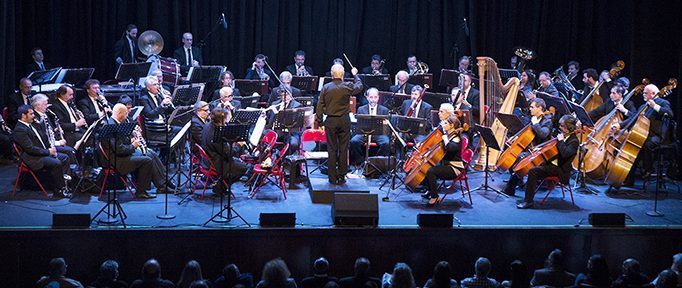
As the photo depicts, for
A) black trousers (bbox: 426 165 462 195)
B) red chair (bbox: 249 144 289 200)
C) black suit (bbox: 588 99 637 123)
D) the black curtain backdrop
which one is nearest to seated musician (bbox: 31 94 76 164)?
red chair (bbox: 249 144 289 200)

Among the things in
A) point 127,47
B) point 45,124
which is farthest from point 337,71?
point 127,47

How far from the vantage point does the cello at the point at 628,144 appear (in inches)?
489

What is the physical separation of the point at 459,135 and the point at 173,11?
26.9 ft

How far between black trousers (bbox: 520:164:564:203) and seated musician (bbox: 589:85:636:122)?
1.91 metres

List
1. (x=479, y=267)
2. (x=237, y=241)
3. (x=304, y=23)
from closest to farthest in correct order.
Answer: (x=479, y=267) < (x=237, y=241) < (x=304, y=23)

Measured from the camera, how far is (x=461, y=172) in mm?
11812

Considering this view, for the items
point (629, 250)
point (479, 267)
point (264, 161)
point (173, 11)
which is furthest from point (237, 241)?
point (173, 11)

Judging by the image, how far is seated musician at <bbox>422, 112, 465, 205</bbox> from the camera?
11.6 metres

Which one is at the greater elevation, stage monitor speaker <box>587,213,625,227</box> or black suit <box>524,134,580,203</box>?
black suit <box>524,134,580,203</box>

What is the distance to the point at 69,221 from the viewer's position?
32.7 ft

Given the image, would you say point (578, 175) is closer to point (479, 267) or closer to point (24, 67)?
point (479, 267)

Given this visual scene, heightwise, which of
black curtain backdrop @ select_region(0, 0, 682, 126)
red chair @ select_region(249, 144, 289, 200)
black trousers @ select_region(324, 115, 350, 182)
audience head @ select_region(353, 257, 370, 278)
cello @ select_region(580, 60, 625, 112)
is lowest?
audience head @ select_region(353, 257, 370, 278)

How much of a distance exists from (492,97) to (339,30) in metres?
4.92

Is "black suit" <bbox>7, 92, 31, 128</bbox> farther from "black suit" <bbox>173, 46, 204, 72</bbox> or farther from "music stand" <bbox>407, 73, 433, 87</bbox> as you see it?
"music stand" <bbox>407, 73, 433, 87</bbox>
